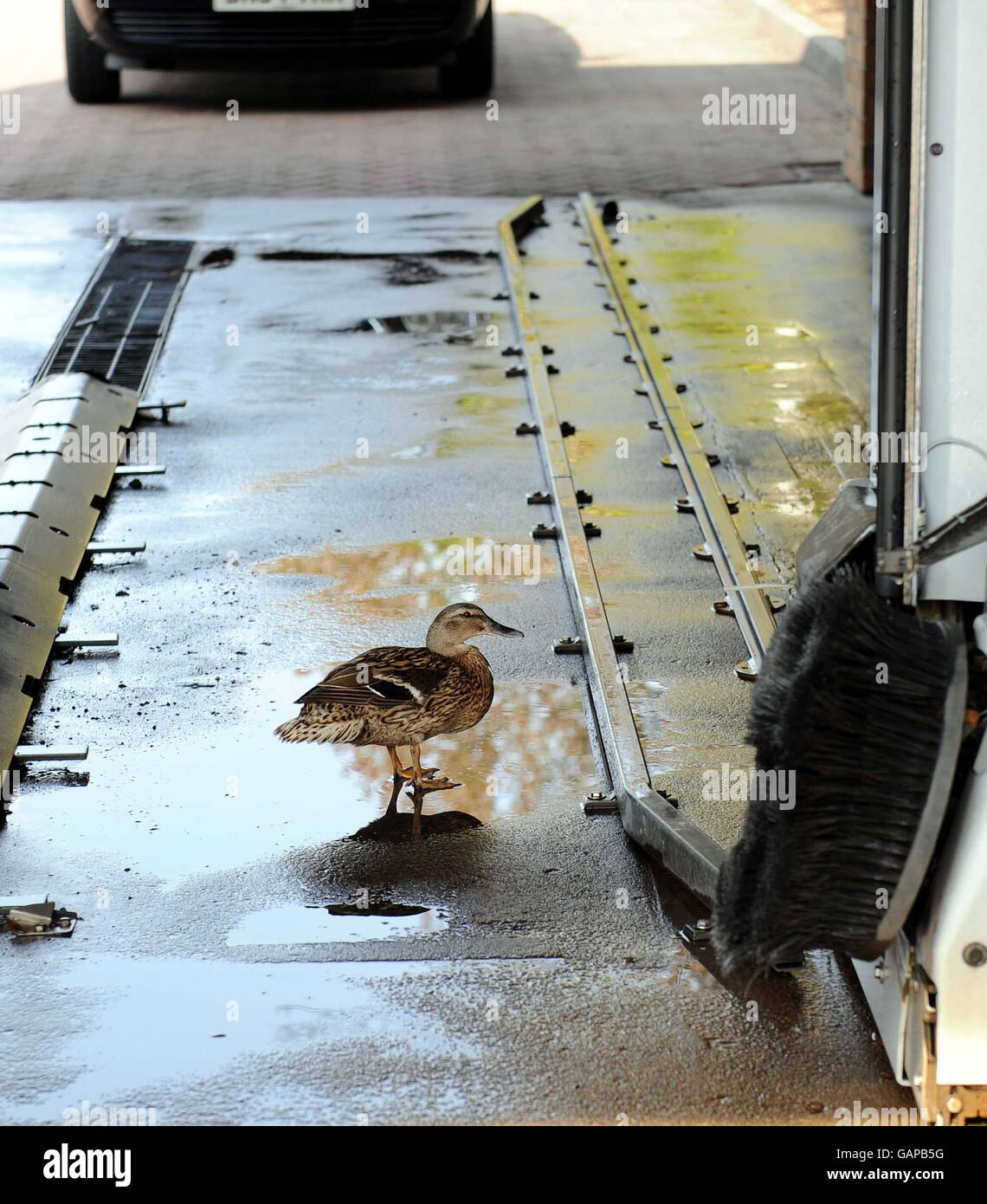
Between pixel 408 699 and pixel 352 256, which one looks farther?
pixel 352 256

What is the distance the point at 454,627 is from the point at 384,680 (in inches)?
8.0

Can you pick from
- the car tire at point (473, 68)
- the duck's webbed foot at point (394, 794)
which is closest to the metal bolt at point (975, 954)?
the duck's webbed foot at point (394, 794)

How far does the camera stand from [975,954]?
95.7 inches

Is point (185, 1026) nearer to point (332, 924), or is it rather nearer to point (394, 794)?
point (332, 924)

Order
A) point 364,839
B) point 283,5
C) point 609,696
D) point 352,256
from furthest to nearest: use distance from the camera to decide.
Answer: point 283,5 < point 352,256 < point 609,696 < point 364,839

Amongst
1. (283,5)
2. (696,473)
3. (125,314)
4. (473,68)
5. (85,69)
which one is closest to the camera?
(696,473)

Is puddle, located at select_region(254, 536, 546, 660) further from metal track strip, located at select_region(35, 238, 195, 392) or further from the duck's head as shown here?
metal track strip, located at select_region(35, 238, 195, 392)

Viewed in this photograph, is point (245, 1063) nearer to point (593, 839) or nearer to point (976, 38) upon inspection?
point (593, 839)

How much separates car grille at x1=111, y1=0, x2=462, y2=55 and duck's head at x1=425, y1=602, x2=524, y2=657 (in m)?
8.74

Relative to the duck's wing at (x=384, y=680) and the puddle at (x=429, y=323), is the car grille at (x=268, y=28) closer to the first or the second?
the puddle at (x=429, y=323)

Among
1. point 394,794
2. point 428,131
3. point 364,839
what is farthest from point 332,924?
point 428,131

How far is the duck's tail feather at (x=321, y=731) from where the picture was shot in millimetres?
3756

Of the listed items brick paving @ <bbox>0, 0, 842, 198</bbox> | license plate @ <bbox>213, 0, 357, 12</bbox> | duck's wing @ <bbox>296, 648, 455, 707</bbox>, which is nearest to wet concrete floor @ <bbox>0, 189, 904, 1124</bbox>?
duck's wing @ <bbox>296, 648, 455, 707</bbox>
